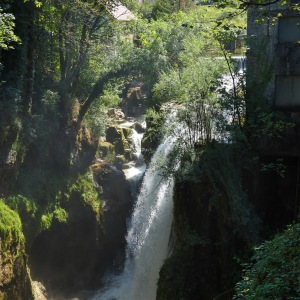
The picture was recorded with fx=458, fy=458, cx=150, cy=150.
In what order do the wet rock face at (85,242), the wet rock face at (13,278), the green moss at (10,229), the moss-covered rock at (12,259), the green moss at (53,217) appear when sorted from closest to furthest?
the wet rock face at (13,278)
the moss-covered rock at (12,259)
the green moss at (10,229)
the green moss at (53,217)
the wet rock face at (85,242)

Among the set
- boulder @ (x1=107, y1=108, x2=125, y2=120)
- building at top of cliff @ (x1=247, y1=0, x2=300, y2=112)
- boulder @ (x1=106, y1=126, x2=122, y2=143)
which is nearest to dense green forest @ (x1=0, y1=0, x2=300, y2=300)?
building at top of cliff @ (x1=247, y1=0, x2=300, y2=112)

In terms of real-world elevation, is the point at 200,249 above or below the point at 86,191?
below

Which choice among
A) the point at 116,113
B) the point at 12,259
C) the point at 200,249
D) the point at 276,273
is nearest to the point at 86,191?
the point at 12,259

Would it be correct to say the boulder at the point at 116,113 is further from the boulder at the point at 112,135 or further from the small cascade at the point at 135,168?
the boulder at the point at 112,135

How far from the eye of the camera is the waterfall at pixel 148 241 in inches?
696

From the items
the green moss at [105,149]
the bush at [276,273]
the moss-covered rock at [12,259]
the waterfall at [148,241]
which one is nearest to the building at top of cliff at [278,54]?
the waterfall at [148,241]

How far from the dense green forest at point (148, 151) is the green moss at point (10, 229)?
58mm

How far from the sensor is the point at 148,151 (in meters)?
18.9

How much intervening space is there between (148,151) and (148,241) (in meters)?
3.67

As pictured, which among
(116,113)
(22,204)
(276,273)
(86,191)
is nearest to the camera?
(276,273)

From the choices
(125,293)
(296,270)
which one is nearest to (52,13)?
(125,293)

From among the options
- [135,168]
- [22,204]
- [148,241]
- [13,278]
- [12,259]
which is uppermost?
[135,168]

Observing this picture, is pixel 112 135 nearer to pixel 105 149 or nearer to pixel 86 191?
pixel 105 149

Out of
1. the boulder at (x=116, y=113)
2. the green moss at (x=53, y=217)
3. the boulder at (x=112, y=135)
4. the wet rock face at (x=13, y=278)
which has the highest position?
the boulder at (x=116, y=113)
